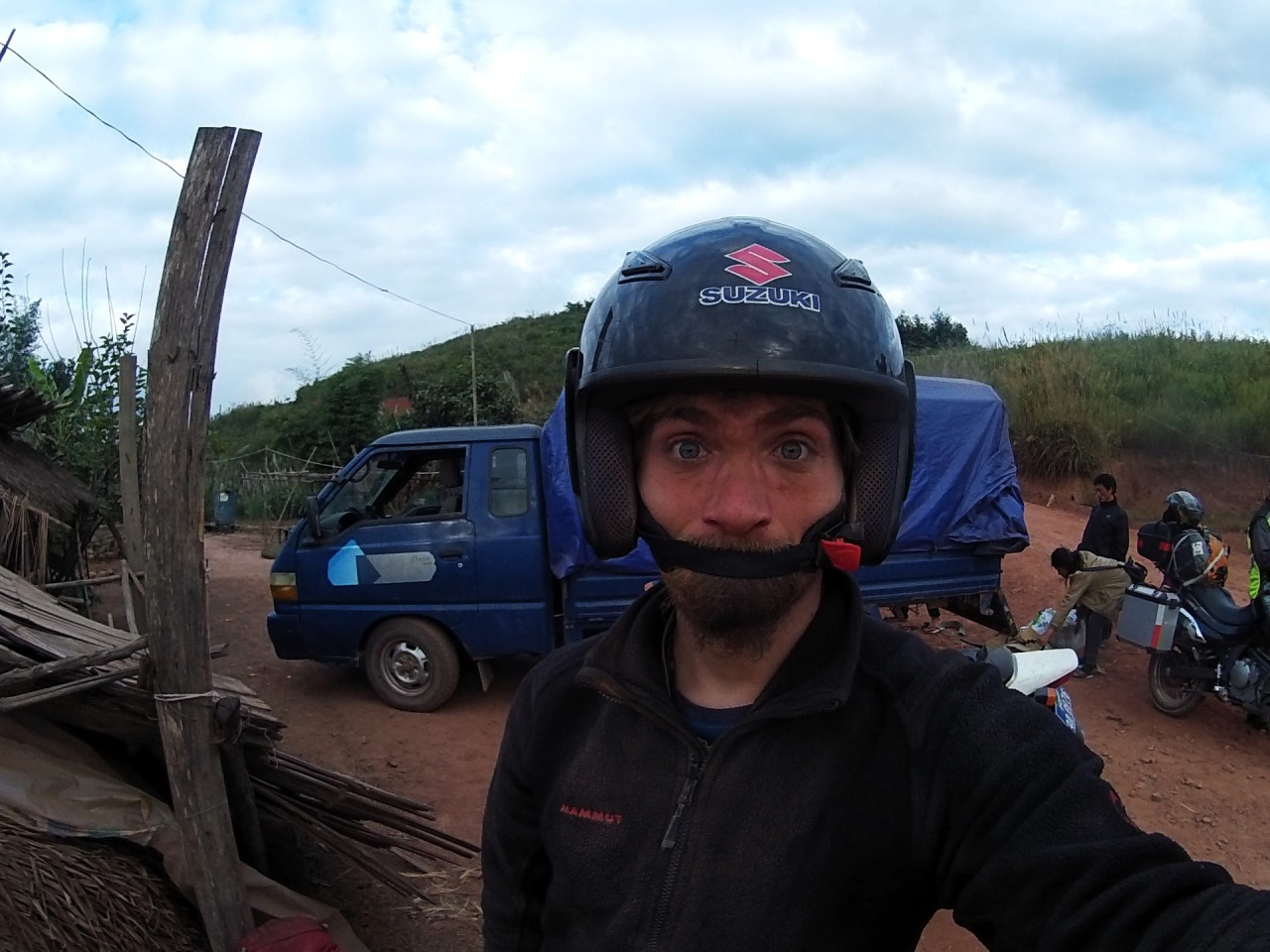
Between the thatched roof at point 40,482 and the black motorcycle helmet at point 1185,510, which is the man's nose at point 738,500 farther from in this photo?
the black motorcycle helmet at point 1185,510

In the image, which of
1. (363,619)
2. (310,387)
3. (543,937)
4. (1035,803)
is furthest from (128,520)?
(310,387)

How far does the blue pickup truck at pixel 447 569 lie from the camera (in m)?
6.62

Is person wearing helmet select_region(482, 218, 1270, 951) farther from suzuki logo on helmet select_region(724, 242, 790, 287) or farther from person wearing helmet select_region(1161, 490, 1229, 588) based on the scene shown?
person wearing helmet select_region(1161, 490, 1229, 588)

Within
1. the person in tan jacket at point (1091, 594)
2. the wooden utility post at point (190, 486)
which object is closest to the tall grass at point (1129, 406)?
the person in tan jacket at point (1091, 594)

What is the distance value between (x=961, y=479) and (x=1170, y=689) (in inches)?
83.3

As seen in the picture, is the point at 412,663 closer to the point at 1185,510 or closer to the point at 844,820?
the point at 1185,510

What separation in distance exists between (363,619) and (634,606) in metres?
5.67

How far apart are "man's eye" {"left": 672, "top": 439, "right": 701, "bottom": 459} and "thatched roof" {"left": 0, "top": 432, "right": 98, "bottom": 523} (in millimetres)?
6520

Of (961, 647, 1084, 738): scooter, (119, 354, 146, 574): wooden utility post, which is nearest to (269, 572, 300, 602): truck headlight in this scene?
(119, 354, 146, 574): wooden utility post

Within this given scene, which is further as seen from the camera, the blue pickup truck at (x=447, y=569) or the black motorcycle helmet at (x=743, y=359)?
the blue pickup truck at (x=447, y=569)

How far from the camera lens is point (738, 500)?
136 centimetres

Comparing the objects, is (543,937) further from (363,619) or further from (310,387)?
(310,387)

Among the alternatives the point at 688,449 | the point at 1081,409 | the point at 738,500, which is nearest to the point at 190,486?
the point at 688,449

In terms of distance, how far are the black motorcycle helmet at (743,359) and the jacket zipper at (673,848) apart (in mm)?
283
